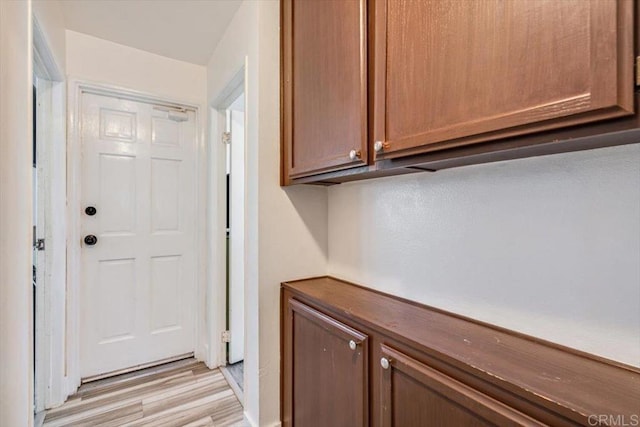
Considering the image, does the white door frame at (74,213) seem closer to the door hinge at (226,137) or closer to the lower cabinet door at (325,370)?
the door hinge at (226,137)

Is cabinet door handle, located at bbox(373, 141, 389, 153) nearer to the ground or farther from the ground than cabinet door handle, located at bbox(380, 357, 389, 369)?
farther from the ground

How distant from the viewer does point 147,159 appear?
7.22 ft

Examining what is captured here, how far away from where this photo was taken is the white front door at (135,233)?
2.04 metres

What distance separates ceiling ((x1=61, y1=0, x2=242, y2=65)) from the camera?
1.69 meters

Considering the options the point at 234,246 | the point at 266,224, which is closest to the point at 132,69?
the point at 234,246

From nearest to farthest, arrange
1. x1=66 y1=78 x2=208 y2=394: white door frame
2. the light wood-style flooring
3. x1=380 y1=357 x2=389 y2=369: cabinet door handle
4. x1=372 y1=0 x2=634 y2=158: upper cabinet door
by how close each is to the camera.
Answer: x1=372 y1=0 x2=634 y2=158: upper cabinet door
x1=380 y1=357 x2=389 y2=369: cabinet door handle
the light wood-style flooring
x1=66 y1=78 x2=208 y2=394: white door frame

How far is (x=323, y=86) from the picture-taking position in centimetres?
120

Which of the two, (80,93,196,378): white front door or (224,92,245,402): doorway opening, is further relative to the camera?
(224,92,245,402): doorway opening

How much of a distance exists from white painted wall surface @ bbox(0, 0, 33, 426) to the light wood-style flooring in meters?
0.61

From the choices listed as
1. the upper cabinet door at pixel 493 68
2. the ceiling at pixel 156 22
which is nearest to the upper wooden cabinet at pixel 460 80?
the upper cabinet door at pixel 493 68

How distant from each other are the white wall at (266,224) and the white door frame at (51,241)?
4.10ft

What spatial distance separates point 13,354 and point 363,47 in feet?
5.28

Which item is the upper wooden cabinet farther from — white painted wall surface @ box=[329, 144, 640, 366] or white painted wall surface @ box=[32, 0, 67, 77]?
white painted wall surface @ box=[32, 0, 67, 77]

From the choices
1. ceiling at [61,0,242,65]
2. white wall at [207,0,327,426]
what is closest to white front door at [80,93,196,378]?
ceiling at [61,0,242,65]
